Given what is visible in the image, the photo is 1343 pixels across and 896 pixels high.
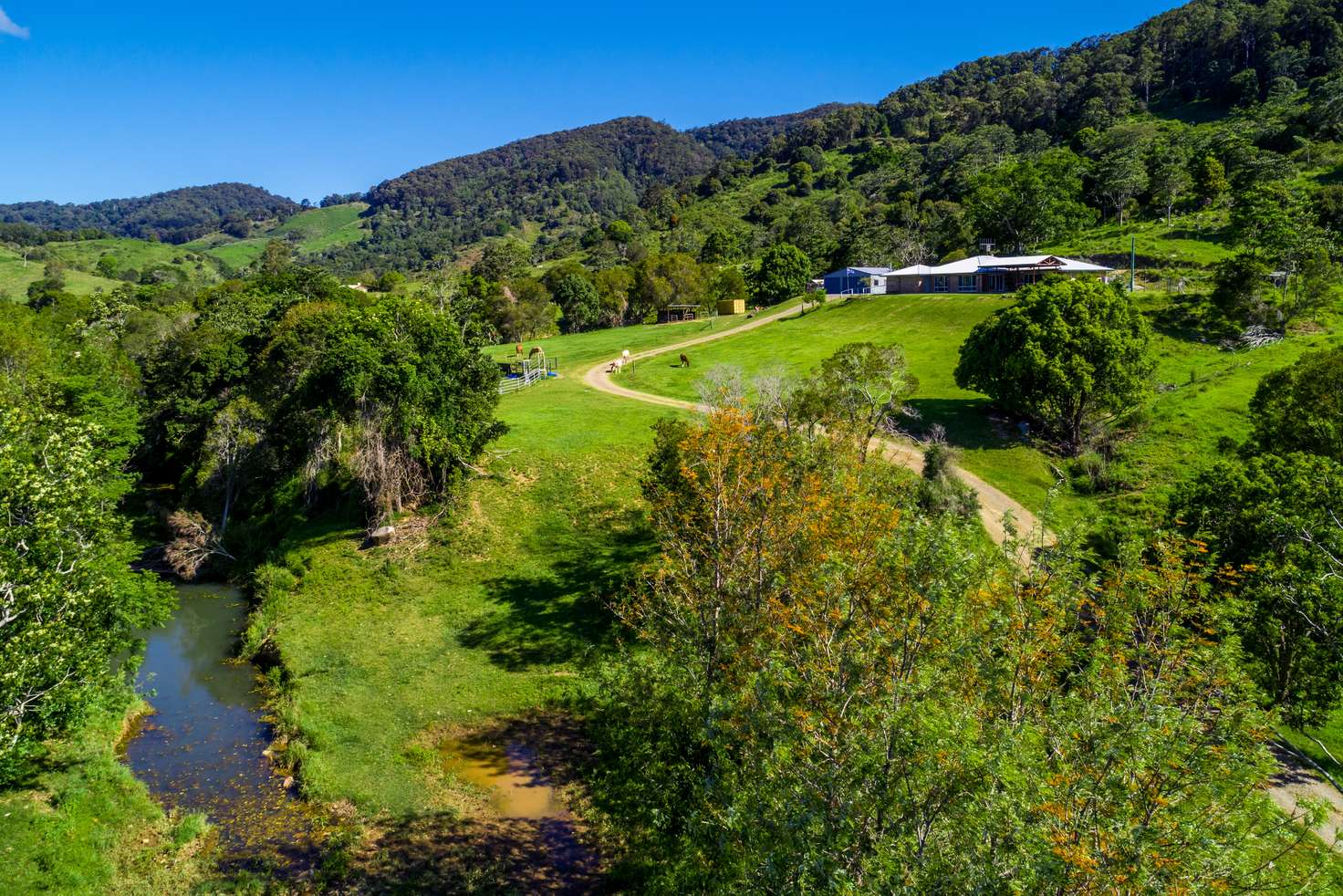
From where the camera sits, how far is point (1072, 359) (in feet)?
137

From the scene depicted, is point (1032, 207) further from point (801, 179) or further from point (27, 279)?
point (27, 279)

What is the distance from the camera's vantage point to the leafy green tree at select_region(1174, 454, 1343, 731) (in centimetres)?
1838

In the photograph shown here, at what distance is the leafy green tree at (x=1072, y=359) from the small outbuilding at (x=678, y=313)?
5731cm

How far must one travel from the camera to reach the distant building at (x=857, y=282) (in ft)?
290

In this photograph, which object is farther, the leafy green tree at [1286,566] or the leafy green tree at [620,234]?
the leafy green tree at [620,234]

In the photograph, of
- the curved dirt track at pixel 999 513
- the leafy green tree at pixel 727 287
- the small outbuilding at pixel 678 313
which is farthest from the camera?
the leafy green tree at pixel 727 287

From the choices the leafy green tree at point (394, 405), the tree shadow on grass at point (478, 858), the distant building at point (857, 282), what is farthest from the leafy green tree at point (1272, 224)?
the tree shadow on grass at point (478, 858)

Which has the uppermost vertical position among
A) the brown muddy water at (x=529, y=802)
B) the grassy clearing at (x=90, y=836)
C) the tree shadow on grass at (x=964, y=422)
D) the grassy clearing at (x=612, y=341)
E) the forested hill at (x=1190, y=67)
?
the forested hill at (x=1190, y=67)

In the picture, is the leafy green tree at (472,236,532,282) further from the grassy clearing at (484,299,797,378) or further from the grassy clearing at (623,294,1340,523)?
the grassy clearing at (623,294,1340,523)

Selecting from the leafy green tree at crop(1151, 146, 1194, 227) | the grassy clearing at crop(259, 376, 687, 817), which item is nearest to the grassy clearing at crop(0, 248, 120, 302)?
the grassy clearing at crop(259, 376, 687, 817)

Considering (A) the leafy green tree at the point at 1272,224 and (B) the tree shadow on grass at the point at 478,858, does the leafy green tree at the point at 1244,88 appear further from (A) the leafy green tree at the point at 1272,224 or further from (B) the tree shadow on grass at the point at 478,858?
(B) the tree shadow on grass at the point at 478,858

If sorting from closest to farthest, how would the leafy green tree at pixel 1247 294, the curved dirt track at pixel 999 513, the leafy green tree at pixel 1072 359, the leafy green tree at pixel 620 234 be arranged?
the curved dirt track at pixel 999 513 → the leafy green tree at pixel 1072 359 → the leafy green tree at pixel 1247 294 → the leafy green tree at pixel 620 234

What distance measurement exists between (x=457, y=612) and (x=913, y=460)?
1070 inches

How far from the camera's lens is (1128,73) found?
168125 mm
